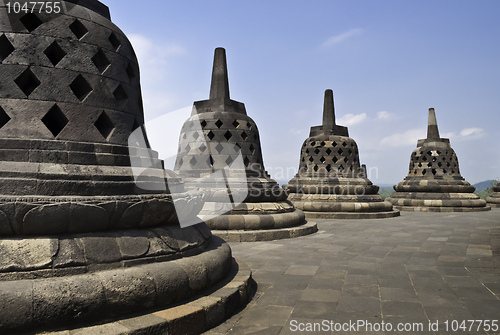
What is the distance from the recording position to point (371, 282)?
173 inches

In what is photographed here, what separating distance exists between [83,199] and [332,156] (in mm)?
12122

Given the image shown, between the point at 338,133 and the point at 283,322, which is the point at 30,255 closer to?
the point at 283,322

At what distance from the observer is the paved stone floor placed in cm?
321

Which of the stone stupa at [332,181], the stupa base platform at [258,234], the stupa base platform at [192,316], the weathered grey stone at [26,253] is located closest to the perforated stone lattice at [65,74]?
the weathered grey stone at [26,253]

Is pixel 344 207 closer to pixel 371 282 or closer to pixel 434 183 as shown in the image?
pixel 434 183

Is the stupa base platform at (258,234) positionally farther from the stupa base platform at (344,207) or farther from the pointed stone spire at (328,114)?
the pointed stone spire at (328,114)

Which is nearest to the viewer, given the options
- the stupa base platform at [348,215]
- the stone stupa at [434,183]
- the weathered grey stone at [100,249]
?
the weathered grey stone at [100,249]

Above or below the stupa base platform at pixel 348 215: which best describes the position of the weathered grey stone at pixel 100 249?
above

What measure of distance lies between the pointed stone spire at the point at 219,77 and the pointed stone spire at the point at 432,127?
11.8 meters

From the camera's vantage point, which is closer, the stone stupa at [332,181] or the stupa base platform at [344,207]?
the stupa base platform at [344,207]

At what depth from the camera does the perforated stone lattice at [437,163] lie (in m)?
16.5

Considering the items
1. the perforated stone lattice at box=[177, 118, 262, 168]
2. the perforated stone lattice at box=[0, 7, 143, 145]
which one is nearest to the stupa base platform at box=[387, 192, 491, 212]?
the perforated stone lattice at box=[177, 118, 262, 168]

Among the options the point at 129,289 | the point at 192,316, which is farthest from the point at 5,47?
the point at 192,316

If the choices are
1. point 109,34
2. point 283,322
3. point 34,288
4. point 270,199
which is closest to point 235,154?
point 270,199
